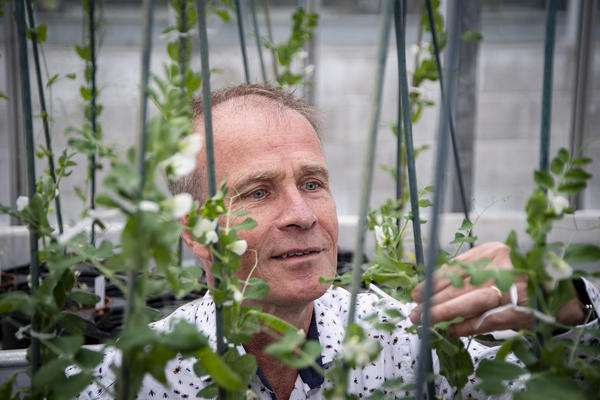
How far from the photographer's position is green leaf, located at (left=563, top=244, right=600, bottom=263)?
46cm

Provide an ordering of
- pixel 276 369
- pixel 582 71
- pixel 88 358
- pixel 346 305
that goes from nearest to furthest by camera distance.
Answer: pixel 88 358, pixel 276 369, pixel 346 305, pixel 582 71

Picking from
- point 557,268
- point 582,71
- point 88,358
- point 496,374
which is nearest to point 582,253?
point 557,268

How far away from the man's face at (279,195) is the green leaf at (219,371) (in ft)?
1.37

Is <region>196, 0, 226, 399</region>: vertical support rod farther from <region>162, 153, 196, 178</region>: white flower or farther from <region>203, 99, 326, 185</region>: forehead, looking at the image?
<region>203, 99, 326, 185</region>: forehead

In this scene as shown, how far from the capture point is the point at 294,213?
35.4 inches

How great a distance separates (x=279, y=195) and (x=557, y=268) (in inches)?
22.2

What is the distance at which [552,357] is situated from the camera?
46cm

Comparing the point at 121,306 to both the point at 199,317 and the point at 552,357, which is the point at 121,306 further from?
the point at 552,357

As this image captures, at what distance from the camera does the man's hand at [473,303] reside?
23.5 inches

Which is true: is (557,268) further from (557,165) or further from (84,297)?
(84,297)

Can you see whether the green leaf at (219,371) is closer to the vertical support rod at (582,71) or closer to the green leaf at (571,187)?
the green leaf at (571,187)

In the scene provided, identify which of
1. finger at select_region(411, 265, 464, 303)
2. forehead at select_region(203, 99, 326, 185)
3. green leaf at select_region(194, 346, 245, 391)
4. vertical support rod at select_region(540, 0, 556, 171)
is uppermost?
vertical support rod at select_region(540, 0, 556, 171)

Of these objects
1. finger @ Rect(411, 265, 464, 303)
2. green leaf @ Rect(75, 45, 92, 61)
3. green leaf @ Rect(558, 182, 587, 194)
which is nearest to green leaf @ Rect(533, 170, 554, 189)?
green leaf @ Rect(558, 182, 587, 194)

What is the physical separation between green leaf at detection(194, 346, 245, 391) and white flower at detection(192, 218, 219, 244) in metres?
0.12
